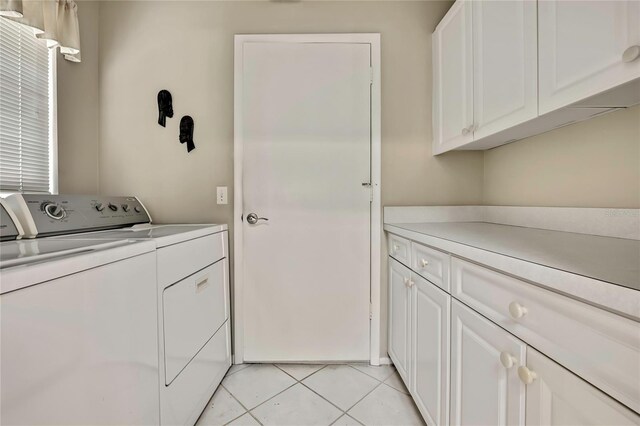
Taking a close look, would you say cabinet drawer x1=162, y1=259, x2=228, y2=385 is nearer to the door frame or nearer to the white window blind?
the door frame

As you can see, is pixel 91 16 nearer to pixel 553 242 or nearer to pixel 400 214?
pixel 400 214

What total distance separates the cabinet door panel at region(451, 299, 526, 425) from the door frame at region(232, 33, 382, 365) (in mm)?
786

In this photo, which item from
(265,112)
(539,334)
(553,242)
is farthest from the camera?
(265,112)

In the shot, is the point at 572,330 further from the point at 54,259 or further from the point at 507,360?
the point at 54,259

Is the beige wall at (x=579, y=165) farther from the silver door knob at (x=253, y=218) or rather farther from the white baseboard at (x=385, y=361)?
the silver door knob at (x=253, y=218)

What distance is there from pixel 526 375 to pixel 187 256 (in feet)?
4.18

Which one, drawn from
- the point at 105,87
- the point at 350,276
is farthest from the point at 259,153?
the point at 105,87

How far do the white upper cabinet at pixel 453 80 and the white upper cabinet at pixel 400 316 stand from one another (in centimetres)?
82

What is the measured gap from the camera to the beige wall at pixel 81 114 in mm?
1569

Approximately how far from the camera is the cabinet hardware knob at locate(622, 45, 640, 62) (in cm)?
65

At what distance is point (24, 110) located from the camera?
137cm

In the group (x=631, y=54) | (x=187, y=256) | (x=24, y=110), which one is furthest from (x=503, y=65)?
(x=24, y=110)

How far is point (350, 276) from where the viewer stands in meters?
1.73

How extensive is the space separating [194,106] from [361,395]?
6.89 feet
